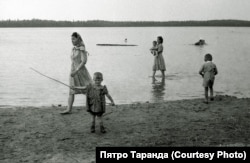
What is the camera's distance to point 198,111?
29.3 feet

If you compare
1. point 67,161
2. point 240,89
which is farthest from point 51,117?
point 240,89

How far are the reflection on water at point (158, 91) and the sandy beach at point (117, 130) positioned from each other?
3.40 metres

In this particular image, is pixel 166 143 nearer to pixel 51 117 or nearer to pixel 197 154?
pixel 197 154

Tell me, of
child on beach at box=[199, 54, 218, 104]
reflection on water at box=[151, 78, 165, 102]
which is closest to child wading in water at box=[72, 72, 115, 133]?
child on beach at box=[199, 54, 218, 104]

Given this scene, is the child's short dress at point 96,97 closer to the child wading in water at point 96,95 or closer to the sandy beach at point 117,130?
the child wading in water at point 96,95

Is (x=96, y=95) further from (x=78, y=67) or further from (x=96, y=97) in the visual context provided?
(x=78, y=67)

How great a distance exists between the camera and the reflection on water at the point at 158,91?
43.1ft

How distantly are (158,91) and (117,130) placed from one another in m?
7.24

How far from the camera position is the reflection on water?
1313 cm

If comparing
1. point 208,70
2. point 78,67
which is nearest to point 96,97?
point 78,67

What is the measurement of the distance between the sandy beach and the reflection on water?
3.40 metres

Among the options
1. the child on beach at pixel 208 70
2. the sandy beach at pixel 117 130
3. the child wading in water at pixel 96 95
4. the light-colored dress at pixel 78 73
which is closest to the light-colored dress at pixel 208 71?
the child on beach at pixel 208 70

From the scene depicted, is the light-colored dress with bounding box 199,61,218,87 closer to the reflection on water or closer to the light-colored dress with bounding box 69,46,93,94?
the reflection on water

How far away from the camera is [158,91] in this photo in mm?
14523
